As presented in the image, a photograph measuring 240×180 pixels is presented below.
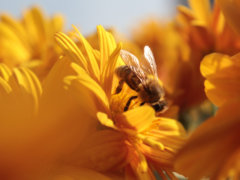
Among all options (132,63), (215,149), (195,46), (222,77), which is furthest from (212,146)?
(195,46)

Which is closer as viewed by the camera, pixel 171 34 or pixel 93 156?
pixel 93 156

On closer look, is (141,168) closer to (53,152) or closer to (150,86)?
(53,152)

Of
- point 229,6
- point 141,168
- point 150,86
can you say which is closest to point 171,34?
point 150,86

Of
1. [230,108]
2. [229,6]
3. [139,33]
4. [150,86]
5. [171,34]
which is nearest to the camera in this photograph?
[230,108]

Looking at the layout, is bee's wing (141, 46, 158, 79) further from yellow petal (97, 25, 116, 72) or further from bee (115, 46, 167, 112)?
yellow petal (97, 25, 116, 72)

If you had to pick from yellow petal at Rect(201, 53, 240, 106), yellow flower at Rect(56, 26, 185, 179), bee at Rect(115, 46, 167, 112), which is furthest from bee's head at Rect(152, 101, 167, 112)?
yellow petal at Rect(201, 53, 240, 106)

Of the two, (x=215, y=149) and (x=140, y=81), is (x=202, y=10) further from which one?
(x=215, y=149)

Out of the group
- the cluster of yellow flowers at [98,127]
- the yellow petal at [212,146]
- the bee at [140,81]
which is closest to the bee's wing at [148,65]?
the bee at [140,81]
